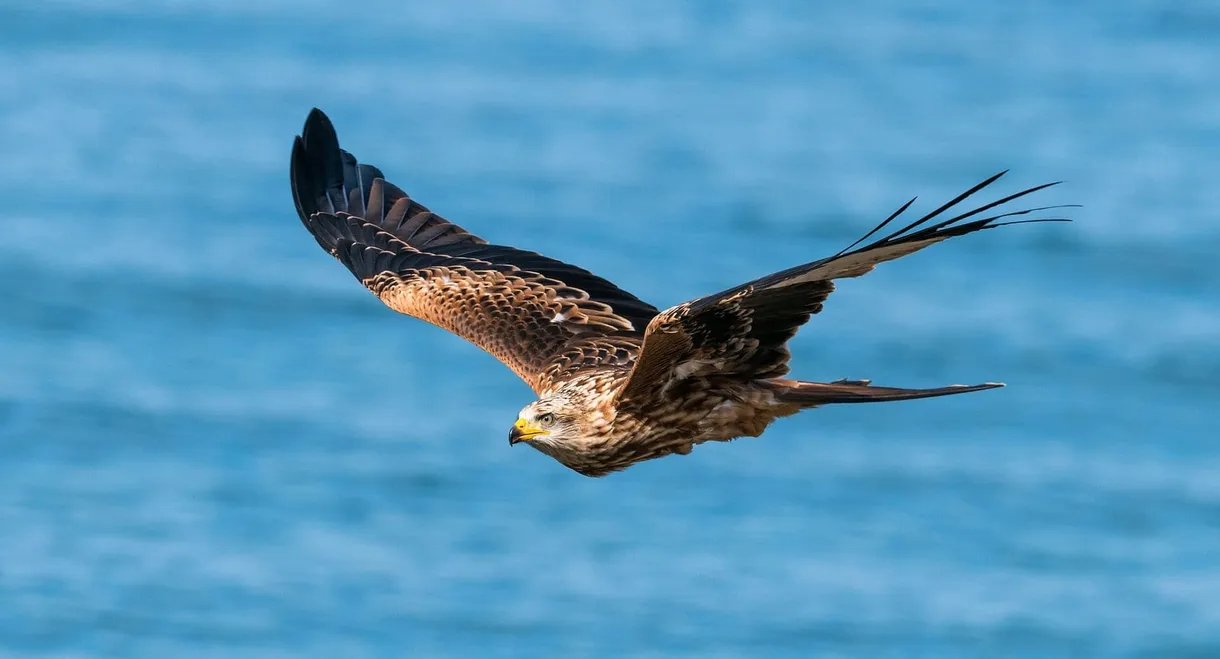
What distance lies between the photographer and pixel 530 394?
36.5 meters

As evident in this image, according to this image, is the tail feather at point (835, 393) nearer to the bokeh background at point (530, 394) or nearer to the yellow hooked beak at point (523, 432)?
the yellow hooked beak at point (523, 432)

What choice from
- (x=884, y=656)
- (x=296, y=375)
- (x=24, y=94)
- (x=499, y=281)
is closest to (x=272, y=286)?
(x=296, y=375)

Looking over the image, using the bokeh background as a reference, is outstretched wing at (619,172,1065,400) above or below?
below

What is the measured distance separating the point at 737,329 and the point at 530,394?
78.9 ft

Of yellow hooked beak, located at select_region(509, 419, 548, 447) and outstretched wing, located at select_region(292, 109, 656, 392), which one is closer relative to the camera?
yellow hooked beak, located at select_region(509, 419, 548, 447)

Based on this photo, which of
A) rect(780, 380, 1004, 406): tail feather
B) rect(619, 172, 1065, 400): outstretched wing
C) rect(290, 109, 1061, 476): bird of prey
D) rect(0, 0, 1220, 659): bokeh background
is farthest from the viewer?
rect(0, 0, 1220, 659): bokeh background

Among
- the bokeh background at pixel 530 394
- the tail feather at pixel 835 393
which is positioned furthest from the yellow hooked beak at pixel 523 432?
the bokeh background at pixel 530 394

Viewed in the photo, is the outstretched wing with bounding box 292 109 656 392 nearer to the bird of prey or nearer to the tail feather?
the bird of prey

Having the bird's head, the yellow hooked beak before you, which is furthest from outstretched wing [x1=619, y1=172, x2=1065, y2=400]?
the yellow hooked beak

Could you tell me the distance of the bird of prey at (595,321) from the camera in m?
12.1

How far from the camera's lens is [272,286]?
36250 millimetres

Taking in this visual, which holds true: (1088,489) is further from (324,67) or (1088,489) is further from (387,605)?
(324,67)

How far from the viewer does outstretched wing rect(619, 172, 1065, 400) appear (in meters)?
11.5

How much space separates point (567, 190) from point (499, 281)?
20.4 meters
